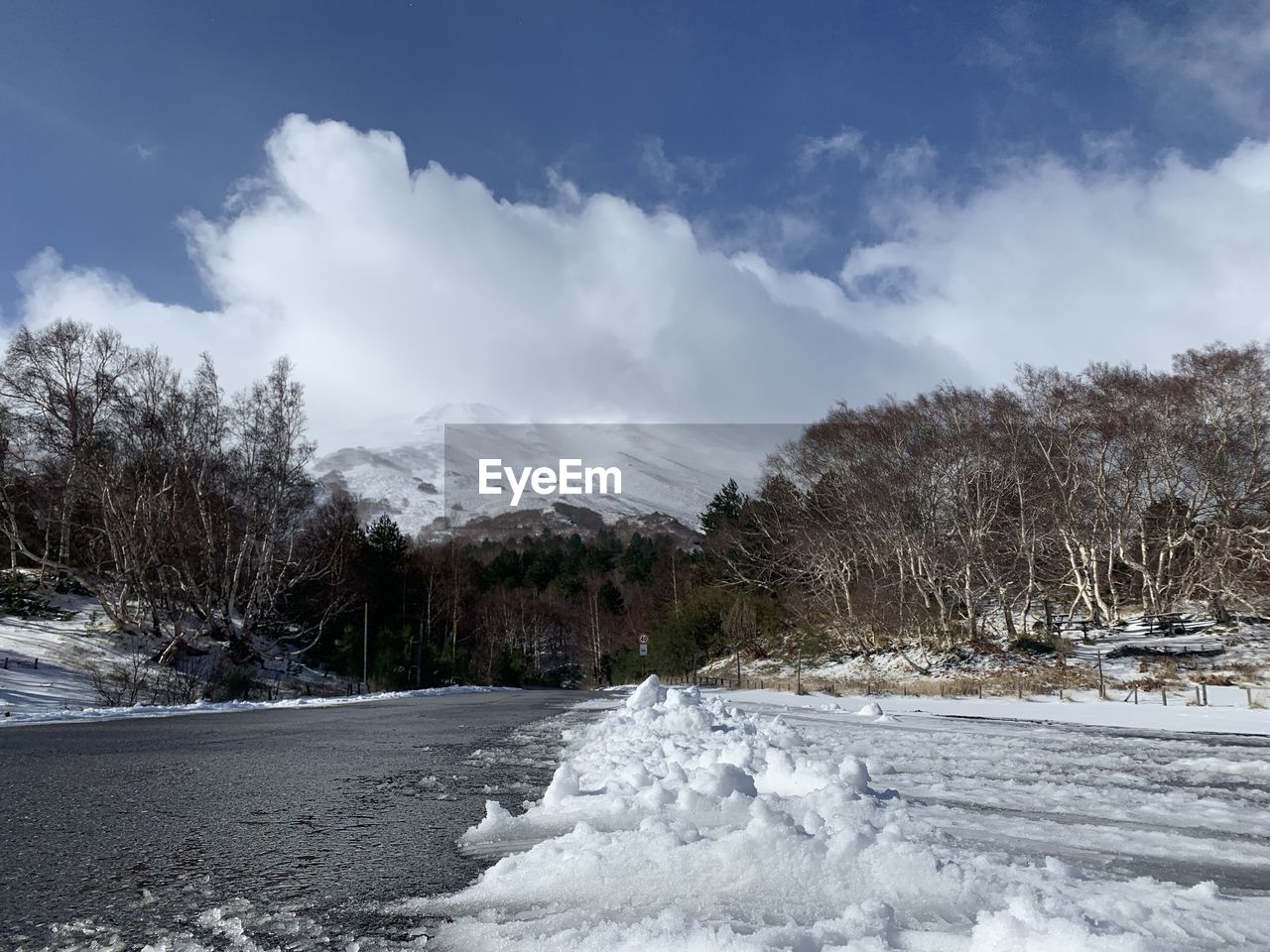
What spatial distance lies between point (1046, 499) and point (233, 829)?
33.4 m

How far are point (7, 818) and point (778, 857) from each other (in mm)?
3982

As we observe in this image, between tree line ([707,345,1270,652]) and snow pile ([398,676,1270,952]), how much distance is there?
99.7ft

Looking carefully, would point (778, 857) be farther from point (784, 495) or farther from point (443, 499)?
point (443, 499)

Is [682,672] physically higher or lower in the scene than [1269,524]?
lower

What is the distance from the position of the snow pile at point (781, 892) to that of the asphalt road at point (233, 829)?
1.15ft

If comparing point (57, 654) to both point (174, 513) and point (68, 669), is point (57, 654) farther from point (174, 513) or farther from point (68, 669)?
point (174, 513)

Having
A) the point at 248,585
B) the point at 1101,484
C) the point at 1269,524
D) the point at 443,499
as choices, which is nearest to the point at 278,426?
the point at 248,585

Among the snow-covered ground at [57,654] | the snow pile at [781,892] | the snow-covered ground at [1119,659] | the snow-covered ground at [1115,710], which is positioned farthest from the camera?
the snow-covered ground at [1119,659]

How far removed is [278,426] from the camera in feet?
97.3

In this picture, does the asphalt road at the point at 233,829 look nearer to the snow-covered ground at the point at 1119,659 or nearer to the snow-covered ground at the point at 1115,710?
the snow-covered ground at the point at 1115,710

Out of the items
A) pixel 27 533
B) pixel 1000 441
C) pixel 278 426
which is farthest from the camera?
pixel 27 533

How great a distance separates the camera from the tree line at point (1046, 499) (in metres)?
30.0

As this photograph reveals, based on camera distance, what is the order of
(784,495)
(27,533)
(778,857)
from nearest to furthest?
(778,857)
(27,533)
(784,495)

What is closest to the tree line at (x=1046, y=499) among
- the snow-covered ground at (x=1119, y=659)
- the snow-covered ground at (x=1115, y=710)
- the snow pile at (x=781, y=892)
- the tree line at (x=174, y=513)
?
the snow-covered ground at (x=1119, y=659)
